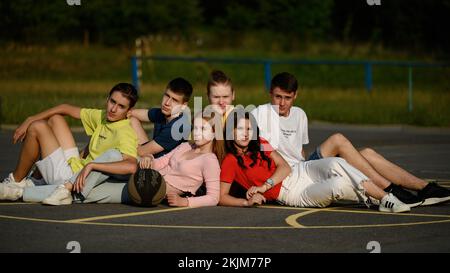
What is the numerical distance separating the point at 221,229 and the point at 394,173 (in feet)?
8.34

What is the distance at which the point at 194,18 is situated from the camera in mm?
57188

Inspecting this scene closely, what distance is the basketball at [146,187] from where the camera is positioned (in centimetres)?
1255

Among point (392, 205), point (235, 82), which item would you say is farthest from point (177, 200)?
point (235, 82)

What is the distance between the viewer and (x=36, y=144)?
1313 centimetres

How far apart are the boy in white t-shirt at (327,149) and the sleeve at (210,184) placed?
80 cm

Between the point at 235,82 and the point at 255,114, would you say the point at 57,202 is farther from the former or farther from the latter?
the point at 235,82

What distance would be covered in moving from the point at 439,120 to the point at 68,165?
15.9 m

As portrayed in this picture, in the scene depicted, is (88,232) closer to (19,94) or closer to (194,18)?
(19,94)

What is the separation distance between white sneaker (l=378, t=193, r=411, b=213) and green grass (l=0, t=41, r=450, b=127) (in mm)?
14699

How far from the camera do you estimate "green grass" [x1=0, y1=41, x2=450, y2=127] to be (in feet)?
95.5

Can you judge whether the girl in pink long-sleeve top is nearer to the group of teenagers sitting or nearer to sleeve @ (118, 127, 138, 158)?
the group of teenagers sitting

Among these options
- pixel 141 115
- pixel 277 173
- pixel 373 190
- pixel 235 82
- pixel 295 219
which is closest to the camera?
pixel 295 219

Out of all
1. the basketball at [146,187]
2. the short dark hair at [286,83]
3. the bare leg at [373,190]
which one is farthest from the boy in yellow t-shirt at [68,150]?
the bare leg at [373,190]
